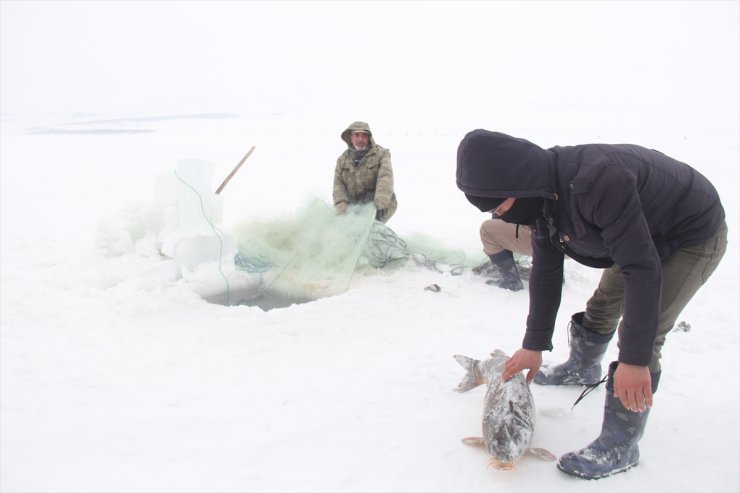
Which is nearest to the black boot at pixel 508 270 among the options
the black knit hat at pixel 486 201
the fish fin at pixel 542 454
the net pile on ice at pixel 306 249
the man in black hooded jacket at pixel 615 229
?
the net pile on ice at pixel 306 249

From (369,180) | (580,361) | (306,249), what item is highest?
(369,180)

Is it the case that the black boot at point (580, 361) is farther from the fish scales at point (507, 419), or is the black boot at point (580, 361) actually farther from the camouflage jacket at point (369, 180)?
the camouflage jacket at point (369, 180)

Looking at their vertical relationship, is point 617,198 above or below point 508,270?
above

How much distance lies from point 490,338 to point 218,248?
2.51 metres

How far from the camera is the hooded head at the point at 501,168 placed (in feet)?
5.16

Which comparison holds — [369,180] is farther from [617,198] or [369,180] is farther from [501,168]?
[617,198]

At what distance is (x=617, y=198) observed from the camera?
151cm

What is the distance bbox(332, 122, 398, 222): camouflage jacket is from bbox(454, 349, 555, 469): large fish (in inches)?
107

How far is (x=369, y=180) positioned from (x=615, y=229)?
3.60m

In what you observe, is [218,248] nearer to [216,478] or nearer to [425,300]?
[425,300]

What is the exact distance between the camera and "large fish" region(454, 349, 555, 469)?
6.25 feet

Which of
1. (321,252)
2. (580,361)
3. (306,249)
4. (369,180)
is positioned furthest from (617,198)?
(369,180)

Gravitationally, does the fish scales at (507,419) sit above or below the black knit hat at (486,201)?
below

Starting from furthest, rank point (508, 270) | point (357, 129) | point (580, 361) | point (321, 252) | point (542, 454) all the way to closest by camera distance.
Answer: point (357, 129), point (321, 252), point (508, 270), point (580, 361), point (542, 454)
